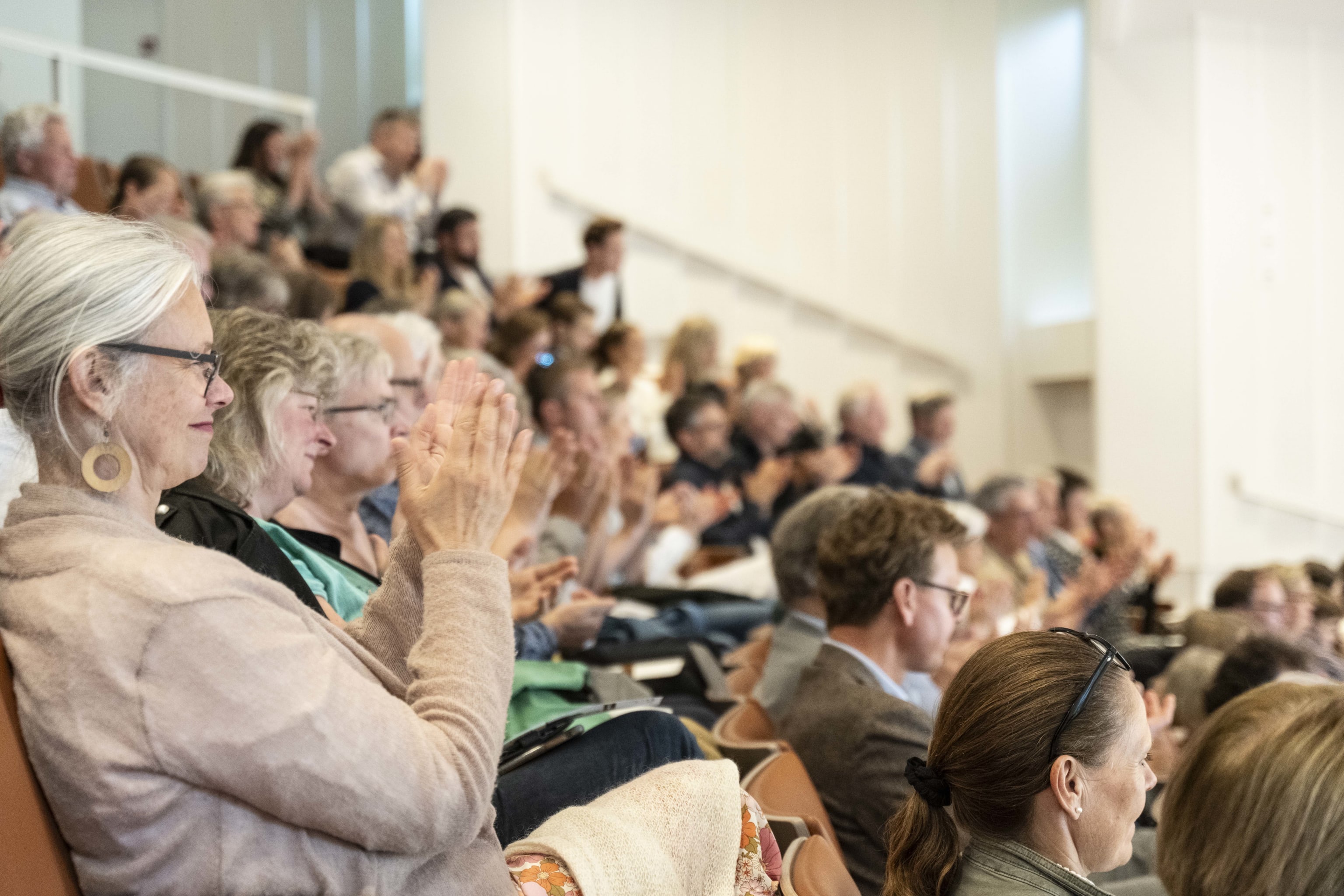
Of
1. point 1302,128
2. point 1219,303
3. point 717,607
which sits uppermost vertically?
point 1302,128

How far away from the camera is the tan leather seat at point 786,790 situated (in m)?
1.72

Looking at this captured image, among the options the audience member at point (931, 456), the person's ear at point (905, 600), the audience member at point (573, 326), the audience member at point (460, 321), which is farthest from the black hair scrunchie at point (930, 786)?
the audience member at point (573, 326)

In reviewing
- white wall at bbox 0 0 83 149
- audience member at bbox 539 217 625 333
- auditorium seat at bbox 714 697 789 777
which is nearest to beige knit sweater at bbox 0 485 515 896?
auditorium seat at bbox 714 697 789 777

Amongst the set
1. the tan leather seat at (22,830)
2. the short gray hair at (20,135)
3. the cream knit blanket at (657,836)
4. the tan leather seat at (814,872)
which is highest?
the short gray hair at (20,135)

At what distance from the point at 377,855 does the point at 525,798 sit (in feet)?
1.74

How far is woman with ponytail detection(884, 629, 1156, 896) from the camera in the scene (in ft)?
4.37

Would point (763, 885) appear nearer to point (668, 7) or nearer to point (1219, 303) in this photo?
point (1219, 303)

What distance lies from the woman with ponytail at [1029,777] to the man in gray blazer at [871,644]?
54 cm

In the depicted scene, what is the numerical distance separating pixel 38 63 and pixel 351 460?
191 inches

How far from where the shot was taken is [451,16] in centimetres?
782

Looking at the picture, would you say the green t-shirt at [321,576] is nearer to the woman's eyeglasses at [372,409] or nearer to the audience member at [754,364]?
the woman's eyeglasses at [372,409]

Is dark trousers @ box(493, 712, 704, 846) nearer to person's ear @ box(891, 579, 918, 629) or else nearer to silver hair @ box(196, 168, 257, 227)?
person's ear @ box(891, 579, 918, 629)

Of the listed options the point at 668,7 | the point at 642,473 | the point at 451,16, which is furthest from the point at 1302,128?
the point at 642,473

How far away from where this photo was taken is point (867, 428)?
5.75m
